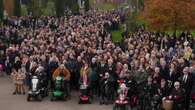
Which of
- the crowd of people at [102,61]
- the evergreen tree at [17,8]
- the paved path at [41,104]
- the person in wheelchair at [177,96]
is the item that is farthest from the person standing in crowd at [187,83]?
the evergreen tree at [17,8]

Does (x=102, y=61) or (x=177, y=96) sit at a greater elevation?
(x=102, y=61)

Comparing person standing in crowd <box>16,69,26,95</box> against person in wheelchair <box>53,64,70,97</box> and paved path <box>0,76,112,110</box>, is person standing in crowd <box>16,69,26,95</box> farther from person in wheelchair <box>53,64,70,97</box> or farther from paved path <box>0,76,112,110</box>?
person in wheelchair <box>53,64,70,97</box>

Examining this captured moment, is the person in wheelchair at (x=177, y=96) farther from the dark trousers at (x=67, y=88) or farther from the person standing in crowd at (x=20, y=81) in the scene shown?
the person standing in crowd at (x=20, y=81)

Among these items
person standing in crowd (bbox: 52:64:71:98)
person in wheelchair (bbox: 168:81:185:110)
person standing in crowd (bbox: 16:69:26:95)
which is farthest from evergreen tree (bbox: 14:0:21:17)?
person in wheelchair (bbox: 168:81:185:110)

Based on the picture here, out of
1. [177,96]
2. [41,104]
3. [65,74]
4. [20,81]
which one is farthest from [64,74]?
[177,96]

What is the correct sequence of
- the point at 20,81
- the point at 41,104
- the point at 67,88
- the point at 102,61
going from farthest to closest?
the point at 20,81
the point at 102,61
the point at 67,88
the point at 41,104

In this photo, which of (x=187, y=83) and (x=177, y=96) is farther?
(x=187, y=83)

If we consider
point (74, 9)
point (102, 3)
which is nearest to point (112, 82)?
point (74, 9)

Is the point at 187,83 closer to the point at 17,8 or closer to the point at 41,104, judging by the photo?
the point at 41,104

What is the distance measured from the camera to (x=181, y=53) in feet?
91.7

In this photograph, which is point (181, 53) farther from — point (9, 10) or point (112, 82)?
point (9, 10)

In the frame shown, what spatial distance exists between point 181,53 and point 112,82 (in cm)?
610

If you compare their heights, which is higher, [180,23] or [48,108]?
[180,23]

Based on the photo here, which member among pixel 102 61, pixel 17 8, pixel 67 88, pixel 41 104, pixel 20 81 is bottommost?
pixel 41 104
